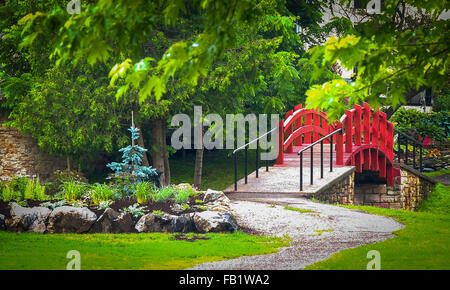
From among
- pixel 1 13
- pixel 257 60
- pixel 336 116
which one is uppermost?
pixel 1 13

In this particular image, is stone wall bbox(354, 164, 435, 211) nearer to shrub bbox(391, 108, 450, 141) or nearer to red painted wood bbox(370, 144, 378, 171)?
red painted wood bbox(370, 144, 378, 171)

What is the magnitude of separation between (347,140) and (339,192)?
2.43 m

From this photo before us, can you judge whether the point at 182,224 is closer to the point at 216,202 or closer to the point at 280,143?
the point at 216,202

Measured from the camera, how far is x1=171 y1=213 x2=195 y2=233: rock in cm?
1000

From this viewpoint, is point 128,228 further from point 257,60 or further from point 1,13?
point 1,13

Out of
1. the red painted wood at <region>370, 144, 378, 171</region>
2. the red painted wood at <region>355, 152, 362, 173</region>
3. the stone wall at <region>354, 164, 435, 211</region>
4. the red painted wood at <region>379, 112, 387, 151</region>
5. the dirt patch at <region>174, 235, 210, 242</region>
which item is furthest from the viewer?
the stone wall at <region>354, 164, 435, 211</region>

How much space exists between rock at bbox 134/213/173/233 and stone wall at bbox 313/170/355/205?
173 inches

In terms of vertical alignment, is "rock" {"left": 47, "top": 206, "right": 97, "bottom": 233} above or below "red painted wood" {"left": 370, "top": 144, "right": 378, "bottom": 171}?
below

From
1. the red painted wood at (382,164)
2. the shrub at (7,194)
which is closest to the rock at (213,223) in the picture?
the shrub at (7,194)

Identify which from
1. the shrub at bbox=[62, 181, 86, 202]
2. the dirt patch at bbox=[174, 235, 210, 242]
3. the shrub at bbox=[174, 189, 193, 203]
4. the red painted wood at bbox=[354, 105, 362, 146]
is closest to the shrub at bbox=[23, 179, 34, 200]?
the shrub at bbox=[62, 181, 86, 202]

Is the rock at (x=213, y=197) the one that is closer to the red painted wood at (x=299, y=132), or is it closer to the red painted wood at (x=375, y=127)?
the red painted wood at (x=299, y=132)

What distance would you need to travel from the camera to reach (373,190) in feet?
67.1
